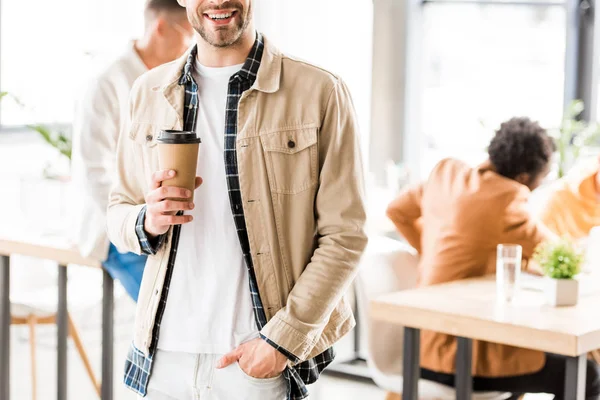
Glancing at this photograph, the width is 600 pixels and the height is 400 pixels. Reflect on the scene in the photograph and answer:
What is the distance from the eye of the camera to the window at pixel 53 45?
225 inches

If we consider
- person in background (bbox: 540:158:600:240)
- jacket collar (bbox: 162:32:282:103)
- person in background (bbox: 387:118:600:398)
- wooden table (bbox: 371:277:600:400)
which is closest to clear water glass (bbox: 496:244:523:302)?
wooden table (bbox: 371:277:600:400)

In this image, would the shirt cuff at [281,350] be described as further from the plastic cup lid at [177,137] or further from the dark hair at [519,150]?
the dark hair at [519,150]

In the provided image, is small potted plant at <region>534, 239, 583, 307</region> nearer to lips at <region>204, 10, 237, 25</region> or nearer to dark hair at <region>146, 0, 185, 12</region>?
dark hair at <region>146, 0, 185, 12</region>

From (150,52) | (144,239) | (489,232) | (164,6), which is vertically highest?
(164,6)

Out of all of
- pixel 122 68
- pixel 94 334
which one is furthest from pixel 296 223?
pixel 94 334

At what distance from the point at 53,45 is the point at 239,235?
4673 mm

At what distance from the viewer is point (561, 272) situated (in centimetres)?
268

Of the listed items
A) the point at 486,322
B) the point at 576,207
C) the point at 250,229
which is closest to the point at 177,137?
the point at 250,229

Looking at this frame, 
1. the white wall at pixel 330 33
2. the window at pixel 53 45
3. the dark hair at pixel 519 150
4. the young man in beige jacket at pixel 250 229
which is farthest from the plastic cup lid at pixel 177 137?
the window at pixel 53 45

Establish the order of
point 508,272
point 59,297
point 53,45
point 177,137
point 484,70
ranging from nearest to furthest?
point 177,137
point 508,272
point 59,297
point 484,70
point 53,45

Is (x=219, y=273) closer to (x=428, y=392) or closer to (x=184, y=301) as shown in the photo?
(x=184, y=301)

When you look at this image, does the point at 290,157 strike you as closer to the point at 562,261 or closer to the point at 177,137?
the point at 177,137

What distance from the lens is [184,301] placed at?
1688 mm

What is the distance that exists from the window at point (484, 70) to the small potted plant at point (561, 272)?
283 centimetres
